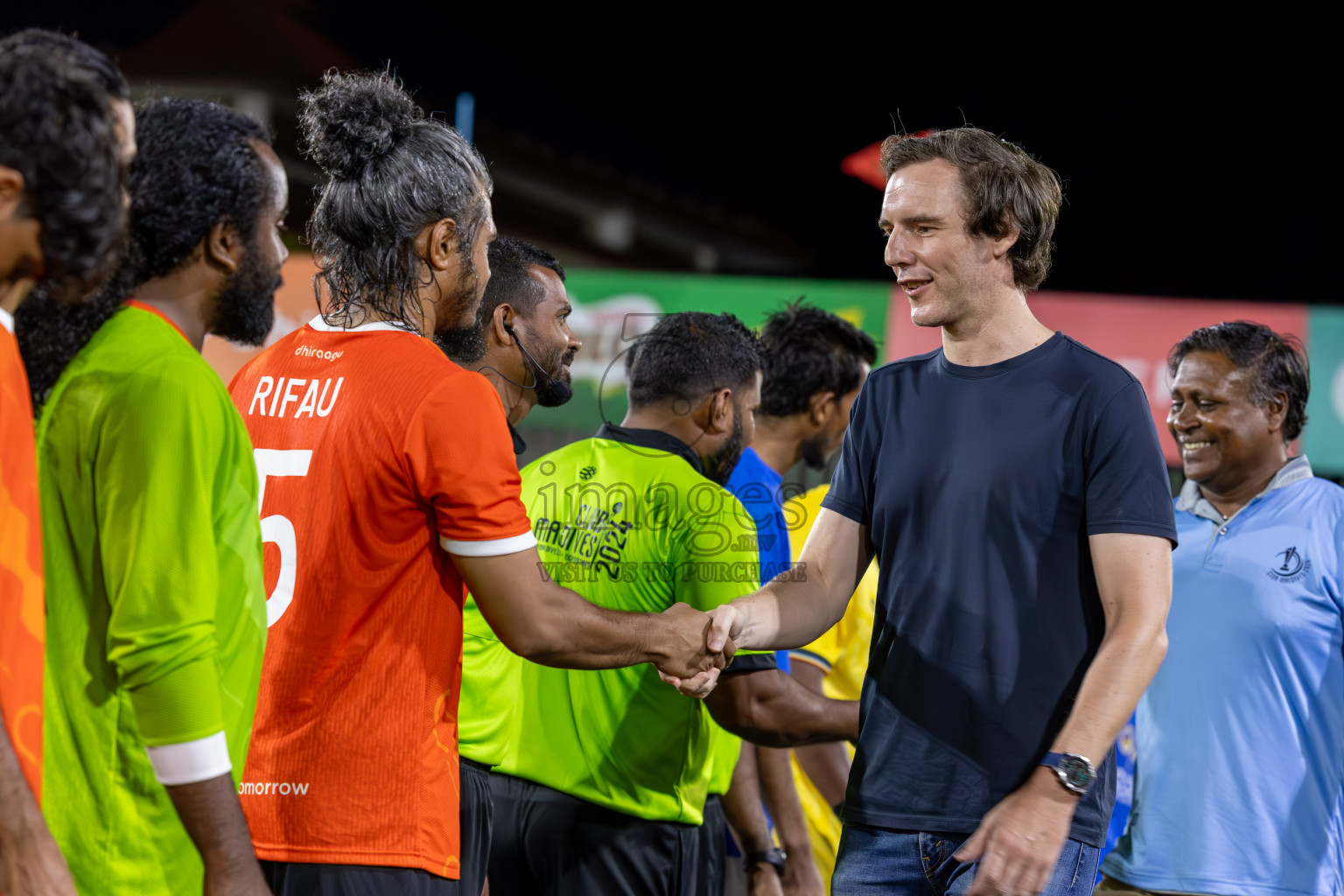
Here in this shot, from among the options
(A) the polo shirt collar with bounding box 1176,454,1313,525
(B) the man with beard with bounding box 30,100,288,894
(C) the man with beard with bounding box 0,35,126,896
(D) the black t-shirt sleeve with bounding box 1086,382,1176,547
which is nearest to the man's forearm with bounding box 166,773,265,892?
(B) the man with beard with bounding box 30,100,288,894

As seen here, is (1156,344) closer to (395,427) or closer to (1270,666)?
(1270,666)

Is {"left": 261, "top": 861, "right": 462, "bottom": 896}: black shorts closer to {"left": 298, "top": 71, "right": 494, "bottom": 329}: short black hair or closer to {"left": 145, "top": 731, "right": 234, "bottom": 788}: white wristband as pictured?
{"left": 145, "top": 731, "right": 234, "bottom": 788}: white wristband

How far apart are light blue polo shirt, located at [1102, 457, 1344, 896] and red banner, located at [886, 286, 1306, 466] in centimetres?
465

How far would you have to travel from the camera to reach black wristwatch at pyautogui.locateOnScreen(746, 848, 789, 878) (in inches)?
143

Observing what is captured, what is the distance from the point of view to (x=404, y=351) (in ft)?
6.61

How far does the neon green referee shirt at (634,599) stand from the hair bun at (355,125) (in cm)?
110

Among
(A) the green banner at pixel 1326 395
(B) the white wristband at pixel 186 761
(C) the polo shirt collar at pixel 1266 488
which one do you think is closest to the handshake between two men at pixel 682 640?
(B) the white wristband at pixel 186 761

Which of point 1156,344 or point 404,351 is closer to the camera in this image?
point 404,351

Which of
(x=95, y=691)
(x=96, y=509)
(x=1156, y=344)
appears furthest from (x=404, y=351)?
(x=1156, y=344)

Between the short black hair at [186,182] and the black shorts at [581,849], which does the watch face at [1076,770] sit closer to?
the black shorts at [581,849]

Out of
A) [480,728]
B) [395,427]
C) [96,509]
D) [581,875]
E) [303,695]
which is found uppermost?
[395,427]

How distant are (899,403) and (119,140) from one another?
1514 millimetres

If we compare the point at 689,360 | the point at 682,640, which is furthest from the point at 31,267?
the point at 689,360

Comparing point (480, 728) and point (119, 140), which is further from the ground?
point (119, 140)
